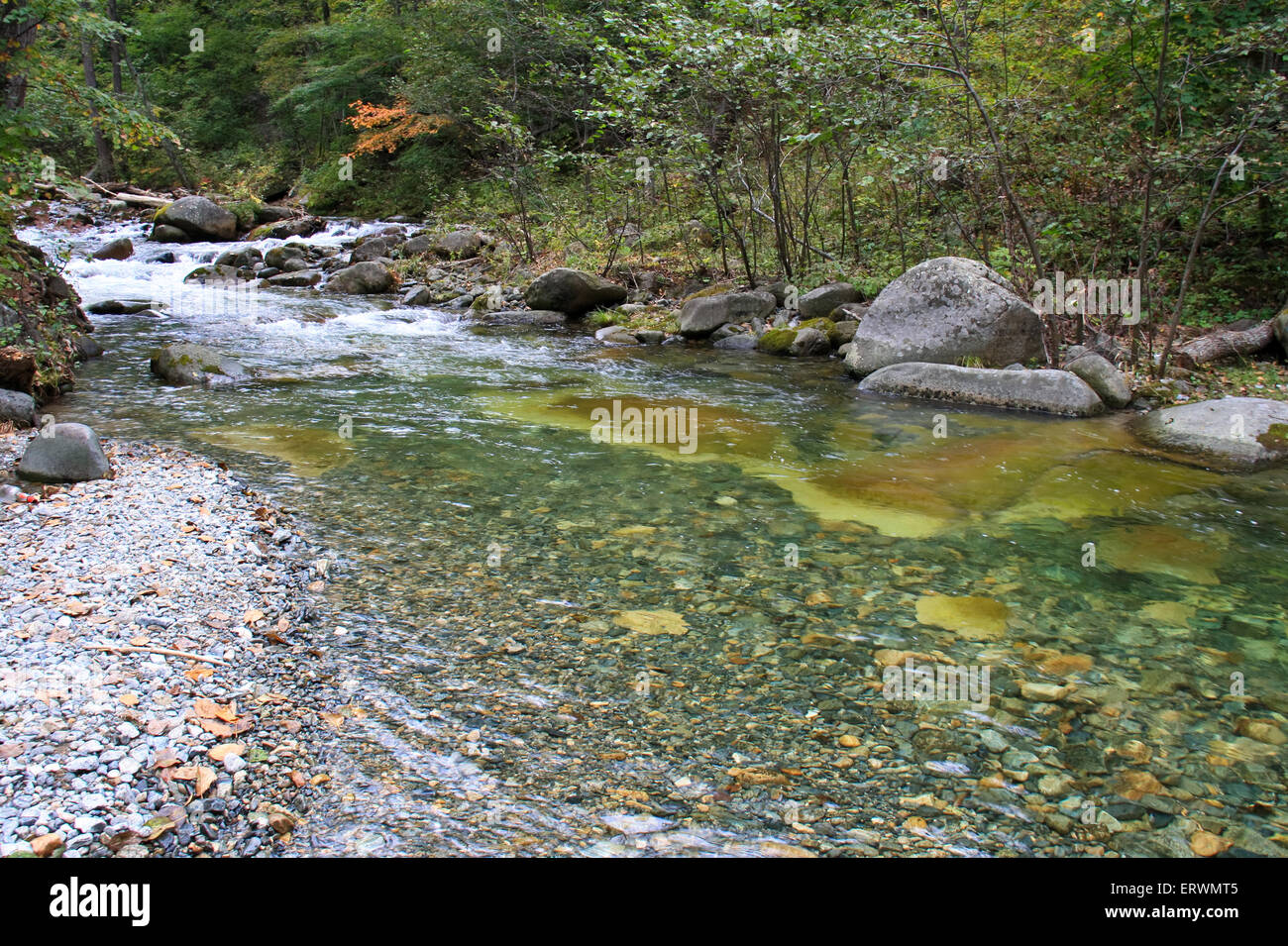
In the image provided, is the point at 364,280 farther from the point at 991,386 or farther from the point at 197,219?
the point at 991,386

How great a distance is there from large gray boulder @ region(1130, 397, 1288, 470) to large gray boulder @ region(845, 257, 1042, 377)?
255 centimetres

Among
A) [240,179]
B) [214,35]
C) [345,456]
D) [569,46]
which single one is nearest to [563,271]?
[569,46]

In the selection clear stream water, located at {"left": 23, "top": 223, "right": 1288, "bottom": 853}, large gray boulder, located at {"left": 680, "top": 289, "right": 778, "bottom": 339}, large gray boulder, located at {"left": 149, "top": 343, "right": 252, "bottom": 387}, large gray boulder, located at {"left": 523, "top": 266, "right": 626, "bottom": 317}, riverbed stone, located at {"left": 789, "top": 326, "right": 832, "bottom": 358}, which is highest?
large gray boulder, located at {"left": 523, "top": 266, "right": 626, "bottom": 317}

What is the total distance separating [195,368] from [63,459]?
434cm

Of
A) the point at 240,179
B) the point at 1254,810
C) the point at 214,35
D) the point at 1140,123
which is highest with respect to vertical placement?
the point at 214,35

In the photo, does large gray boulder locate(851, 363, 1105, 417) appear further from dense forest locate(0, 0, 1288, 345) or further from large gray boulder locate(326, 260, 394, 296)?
large gray boulder locate(326, 260, 394, 296)

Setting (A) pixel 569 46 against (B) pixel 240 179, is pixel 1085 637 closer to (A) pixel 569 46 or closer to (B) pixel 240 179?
(A) pixel 569 46

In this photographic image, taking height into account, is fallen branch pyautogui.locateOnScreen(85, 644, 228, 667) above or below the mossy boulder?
below

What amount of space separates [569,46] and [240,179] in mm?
16991

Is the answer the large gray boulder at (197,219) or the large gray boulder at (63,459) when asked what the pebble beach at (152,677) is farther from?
the large gray boulder at (197,219)

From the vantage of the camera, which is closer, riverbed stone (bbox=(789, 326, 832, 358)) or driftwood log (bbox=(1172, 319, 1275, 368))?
driftwood log (bbox=(1172, 319, 1275, 368))

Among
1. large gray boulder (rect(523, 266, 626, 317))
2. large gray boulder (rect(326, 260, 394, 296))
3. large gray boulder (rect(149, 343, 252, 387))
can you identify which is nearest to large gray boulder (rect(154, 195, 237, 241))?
large gray boulder (rect(326, 260, 394, 296))

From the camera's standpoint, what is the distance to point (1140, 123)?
31.5 ft

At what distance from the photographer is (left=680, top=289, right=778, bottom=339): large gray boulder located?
13408 mm
